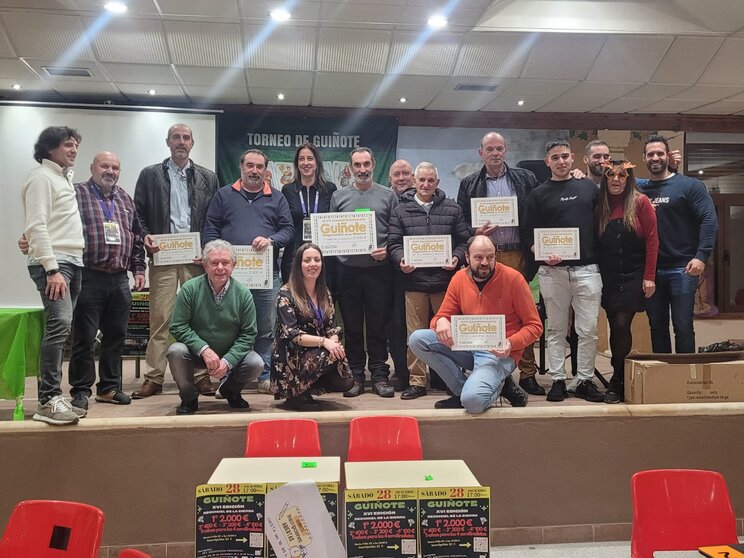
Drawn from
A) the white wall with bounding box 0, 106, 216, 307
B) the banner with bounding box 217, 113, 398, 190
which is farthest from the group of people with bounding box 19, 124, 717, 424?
the white wall with bounding box 0, 106, 216, 307

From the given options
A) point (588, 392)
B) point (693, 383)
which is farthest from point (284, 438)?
point (693, 383)

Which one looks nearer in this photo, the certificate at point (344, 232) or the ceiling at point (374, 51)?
the certificate at point (344, 232)

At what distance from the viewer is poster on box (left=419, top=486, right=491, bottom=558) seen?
1.56 m

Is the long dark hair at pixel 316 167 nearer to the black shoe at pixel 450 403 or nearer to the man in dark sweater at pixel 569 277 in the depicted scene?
the man in dark sweater at pixel 569 277

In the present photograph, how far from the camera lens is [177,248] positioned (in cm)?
362

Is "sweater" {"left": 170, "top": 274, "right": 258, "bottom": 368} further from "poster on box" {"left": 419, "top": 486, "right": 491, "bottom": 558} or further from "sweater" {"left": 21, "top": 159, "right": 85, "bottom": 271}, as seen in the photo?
"poster on box" {"left": 419, "top": 486, "right": 491, "bottom": 558}

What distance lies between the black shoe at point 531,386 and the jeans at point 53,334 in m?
2.77

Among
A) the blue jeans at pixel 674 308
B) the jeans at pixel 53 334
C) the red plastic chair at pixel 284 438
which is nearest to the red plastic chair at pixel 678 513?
the red plastic chair at pixel 284 438

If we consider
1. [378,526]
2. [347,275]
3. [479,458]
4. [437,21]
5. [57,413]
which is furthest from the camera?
[437,21]

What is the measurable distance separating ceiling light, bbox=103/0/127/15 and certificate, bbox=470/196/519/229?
3.43m

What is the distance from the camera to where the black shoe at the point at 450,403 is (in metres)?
3.18

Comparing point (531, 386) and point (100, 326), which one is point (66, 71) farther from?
point (531, 386)

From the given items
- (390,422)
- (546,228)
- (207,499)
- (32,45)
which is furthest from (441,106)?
(207,499)

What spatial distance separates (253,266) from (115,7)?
2841 millimetres
